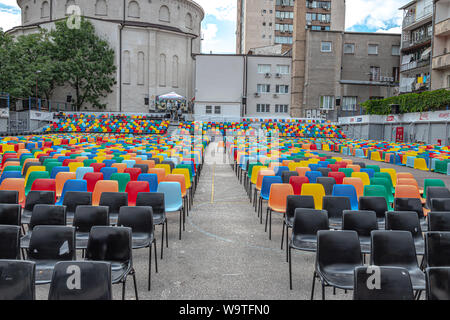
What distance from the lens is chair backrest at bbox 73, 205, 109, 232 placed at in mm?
5602

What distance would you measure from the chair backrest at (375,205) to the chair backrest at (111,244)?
426 cm

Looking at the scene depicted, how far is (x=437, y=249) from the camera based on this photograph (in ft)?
15.0

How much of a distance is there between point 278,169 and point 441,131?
80.7ft

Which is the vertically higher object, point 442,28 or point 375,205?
point 442,28

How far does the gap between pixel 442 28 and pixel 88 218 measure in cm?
4073

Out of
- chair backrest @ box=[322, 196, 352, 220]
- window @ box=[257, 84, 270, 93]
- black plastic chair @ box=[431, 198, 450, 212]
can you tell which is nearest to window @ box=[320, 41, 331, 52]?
window @ box=[257, 84, 270, 93]

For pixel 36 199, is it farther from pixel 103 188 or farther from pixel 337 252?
pixel 337 252

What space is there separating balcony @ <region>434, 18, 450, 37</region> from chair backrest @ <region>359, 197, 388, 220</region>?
3617cm

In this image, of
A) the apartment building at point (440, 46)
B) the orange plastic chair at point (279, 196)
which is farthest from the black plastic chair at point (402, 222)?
the apartment building at point (440, 46)

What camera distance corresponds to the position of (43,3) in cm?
5953

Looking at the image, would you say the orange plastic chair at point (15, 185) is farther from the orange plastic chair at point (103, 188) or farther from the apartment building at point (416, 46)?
the apartment building at point (416, 46)

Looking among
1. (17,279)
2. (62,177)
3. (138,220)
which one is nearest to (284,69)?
(62,177)

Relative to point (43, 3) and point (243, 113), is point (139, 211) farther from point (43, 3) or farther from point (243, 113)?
point (43, 3)
